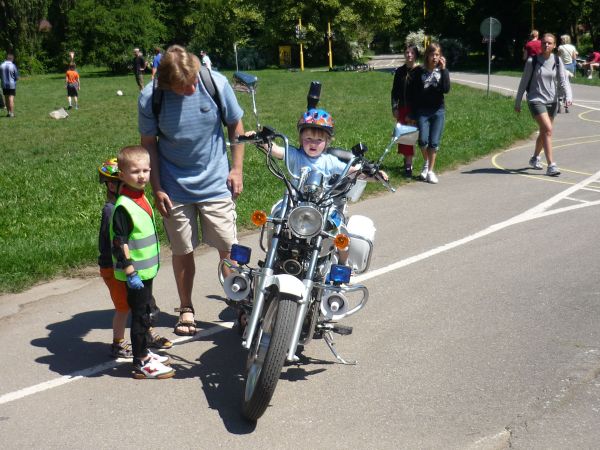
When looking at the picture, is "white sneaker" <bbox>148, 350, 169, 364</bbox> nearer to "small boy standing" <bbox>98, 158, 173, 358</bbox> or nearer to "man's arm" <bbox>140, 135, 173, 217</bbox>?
"small boy standing" <bbox>98, 158, 173, 358</bbox>

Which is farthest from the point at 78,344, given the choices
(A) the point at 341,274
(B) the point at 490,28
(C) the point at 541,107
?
(B) the point at 490,28

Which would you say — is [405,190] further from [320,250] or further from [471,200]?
[320,250]

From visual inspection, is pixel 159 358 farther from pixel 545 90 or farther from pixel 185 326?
pixel 545 90

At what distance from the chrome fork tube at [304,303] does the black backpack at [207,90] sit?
4.75ft

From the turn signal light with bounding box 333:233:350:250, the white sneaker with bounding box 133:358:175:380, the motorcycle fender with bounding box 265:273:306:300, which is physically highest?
the turn signal light with bounding box 333:233:350:250

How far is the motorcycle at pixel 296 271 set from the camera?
4.55 m

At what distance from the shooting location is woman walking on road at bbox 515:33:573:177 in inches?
499

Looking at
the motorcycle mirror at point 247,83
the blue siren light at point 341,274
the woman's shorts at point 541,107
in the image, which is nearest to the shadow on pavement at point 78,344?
the blue siren light at point 341,274

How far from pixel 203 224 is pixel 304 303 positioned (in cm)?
169

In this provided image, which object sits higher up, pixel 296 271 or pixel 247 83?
pixel 247 83

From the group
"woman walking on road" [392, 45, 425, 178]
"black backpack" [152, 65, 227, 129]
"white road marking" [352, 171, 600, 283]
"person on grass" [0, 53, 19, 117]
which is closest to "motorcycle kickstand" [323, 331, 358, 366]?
"black backpack" [152, 65, 227, 129]

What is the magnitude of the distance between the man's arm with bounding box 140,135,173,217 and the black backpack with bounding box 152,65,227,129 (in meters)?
0.20

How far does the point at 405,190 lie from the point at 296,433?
7.64 metres

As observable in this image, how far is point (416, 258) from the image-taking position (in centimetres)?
815
